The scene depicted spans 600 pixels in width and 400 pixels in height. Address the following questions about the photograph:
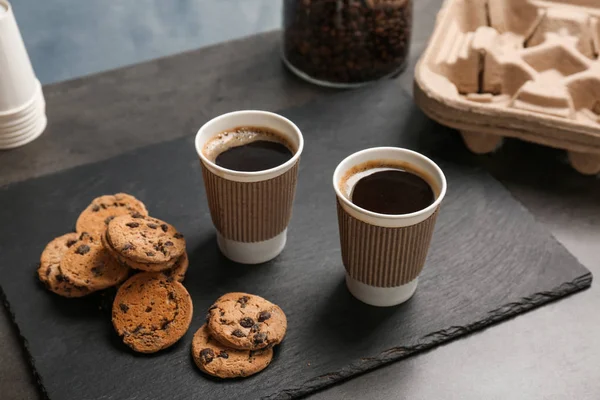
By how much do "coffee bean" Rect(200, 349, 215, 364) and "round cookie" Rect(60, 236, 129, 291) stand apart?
17 cm

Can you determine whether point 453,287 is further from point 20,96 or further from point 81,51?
point 81,51

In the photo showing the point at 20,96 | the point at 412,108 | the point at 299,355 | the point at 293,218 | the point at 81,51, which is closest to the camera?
the point at 299,355

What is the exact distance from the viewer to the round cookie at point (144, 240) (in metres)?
0.96

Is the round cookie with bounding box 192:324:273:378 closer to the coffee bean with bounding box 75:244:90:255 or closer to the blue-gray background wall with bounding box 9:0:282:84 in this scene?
the coffee bean with bounding box 75:244:90:255

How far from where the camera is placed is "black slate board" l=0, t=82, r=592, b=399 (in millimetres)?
950

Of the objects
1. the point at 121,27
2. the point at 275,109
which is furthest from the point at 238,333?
the point at 121,27

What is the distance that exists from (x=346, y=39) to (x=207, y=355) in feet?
2.38

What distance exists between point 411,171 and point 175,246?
0.35 meters

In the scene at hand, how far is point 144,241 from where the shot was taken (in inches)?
38.7

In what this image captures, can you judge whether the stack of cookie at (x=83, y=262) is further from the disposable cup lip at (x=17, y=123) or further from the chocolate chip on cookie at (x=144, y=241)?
the disposable cup lip at (x=17, y=123)

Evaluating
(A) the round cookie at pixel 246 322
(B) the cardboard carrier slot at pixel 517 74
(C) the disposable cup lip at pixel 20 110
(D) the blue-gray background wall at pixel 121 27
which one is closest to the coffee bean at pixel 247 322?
(A) the round cookie at pixel 246 322

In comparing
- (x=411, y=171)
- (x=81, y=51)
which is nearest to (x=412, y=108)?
(x=411, y=171)

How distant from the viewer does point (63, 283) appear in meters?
1.02

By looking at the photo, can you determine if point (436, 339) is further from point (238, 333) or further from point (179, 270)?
point (179, 270)
